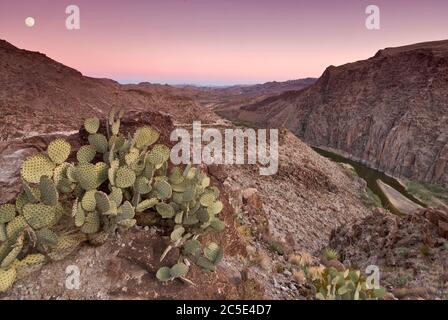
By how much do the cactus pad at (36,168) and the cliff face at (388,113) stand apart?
47175mm

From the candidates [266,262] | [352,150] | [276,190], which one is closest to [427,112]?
[352,150]

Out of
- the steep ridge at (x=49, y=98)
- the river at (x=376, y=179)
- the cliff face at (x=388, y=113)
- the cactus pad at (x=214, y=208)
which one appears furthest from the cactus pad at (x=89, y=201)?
the cliff face at (x=388, y=113)

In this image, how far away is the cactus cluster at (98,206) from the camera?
5.00 metres

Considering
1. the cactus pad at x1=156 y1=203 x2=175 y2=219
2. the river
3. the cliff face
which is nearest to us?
the cactus pad at x1=156 y1=203 x2=175 y2=219

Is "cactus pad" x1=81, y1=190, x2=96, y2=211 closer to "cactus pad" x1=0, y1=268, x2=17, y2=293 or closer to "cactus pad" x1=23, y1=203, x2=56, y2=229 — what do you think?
"cactus pad" x1=23, y1=203, x2=56, y2=229

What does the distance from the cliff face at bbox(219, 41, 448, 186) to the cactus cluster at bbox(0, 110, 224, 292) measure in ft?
150

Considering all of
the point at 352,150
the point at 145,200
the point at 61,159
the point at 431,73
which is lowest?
the point at 352,150

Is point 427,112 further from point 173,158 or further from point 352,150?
point 173,158

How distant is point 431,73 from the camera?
2247 inches

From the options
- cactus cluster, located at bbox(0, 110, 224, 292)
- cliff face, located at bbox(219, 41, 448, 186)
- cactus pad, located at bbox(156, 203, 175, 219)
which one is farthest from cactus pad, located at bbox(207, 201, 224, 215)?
cliff face, located at bbox(219, 41, 448, 186)

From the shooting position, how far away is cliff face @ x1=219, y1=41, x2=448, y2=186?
4875 centimetres

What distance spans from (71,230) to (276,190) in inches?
713

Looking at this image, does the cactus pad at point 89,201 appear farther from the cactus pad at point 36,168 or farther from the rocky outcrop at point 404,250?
the rocky outcrop at point 404,250

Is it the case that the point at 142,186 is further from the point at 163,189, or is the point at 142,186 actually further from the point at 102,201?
the point at 102,201
